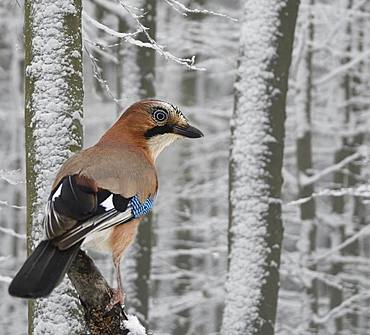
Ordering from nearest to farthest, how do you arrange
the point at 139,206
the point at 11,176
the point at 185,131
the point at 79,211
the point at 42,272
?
the point at 42,272 → the point at 79,211 → the point at 139,206 → the point at 185,131 → the point at 11,176

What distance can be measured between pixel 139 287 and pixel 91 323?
555 cm

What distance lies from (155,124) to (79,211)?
0.92 m

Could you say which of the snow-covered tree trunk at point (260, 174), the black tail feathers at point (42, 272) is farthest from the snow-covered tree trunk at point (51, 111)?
the snow-covered tree trunk at point (260, 174)

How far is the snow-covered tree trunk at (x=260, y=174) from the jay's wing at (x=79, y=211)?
3481 millimetres

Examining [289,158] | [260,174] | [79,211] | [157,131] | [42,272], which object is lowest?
[289,158]

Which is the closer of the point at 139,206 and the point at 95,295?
the point at 95,295

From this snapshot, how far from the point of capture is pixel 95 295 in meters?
3.42

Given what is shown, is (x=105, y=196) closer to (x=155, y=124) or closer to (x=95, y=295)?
(x=95, y=295)

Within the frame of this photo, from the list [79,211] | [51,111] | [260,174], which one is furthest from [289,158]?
[79,211]

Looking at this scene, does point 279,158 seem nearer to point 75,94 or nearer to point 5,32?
point 75,94

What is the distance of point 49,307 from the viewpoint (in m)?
4.12

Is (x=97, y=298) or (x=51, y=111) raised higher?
(x=51, y=111)

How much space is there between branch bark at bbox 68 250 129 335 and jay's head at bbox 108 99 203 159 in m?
0.77

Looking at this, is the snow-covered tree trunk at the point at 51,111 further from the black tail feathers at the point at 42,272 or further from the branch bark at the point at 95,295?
the black tail feathers at the point at 42,272
